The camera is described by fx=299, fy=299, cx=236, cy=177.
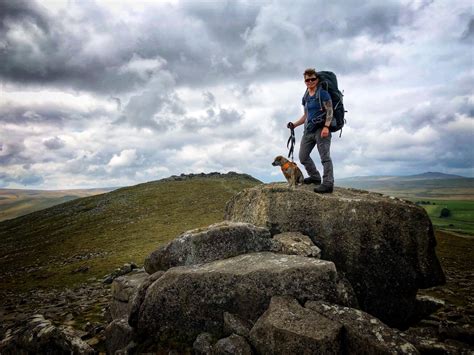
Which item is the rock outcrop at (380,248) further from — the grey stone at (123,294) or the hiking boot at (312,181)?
the grey stone at (123,294)

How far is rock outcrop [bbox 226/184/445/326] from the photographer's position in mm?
10672

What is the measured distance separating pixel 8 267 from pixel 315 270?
39442 millimetres

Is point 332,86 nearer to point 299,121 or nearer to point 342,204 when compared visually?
point 299,121

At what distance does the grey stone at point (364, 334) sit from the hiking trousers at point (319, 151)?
5.54 m

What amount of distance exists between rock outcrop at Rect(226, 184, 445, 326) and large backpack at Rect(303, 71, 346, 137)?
2878 millimetres

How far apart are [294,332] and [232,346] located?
1595 millimetres

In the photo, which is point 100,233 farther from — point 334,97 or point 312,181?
point 334,97

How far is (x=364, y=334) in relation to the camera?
705 cm

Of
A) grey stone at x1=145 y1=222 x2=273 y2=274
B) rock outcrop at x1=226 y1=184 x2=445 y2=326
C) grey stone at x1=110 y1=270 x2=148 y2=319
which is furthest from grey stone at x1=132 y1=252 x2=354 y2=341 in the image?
grey stone at x1=110 y1=270 x2=148 y2=319

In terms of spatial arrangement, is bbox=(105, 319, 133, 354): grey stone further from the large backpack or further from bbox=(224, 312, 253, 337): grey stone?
the large backpack

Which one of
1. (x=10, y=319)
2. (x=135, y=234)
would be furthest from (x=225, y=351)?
(x=135, y=234)

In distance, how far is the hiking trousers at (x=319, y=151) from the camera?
11664mm

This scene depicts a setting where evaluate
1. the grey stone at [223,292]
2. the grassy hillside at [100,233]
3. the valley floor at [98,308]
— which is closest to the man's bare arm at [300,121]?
the grey stone at [223,292]

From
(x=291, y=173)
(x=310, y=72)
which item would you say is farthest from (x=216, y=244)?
(x=310, y=72)
